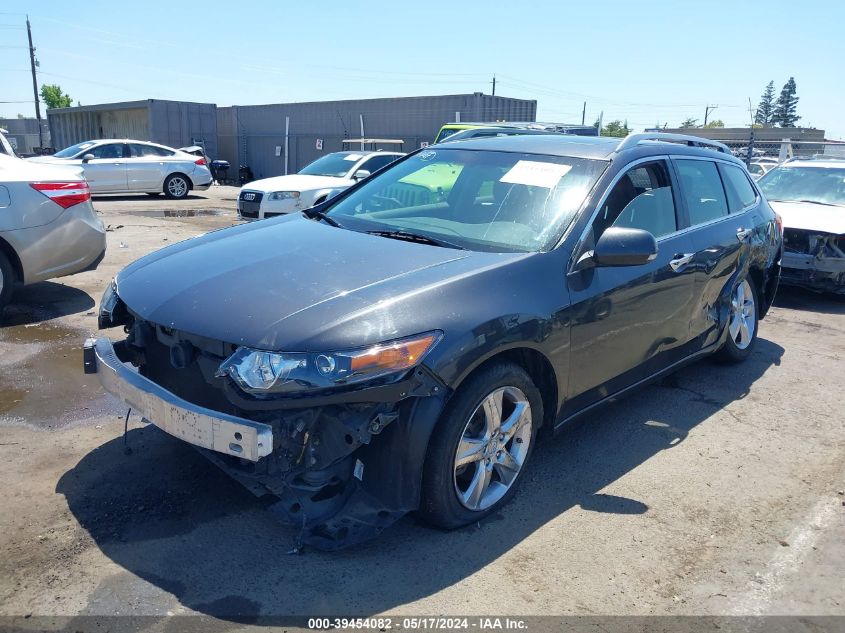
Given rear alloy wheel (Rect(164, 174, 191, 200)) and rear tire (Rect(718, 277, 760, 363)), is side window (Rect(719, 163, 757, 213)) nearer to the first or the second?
rear tire (Rect(718, 277, 760, 363))

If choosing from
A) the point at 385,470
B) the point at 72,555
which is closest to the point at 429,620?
the point at 385,470

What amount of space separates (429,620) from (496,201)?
7.26 feet

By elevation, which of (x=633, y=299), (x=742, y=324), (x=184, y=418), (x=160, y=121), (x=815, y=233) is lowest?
(x=742, y=324)

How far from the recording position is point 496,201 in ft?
12.8

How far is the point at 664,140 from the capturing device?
4.80m

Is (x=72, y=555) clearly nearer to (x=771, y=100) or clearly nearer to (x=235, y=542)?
(x=235, y=542)

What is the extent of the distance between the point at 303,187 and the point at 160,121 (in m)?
19.9

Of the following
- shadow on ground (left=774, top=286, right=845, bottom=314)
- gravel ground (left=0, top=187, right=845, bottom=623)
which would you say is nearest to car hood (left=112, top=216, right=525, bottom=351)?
gravel ground (left=0, top=187, right=845, bottom=623)

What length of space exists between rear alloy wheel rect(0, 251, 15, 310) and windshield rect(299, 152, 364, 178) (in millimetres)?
7407

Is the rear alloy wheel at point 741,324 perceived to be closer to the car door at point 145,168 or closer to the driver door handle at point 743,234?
the driver door handle at point 743,234

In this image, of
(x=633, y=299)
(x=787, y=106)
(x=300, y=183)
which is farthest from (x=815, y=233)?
(x=787, y=106)

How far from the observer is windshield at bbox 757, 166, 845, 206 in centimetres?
908

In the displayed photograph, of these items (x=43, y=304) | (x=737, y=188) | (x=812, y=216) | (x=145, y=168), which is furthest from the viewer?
(x=145, y=168)

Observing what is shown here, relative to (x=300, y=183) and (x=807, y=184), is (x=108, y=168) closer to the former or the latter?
(x=300, y=183)
